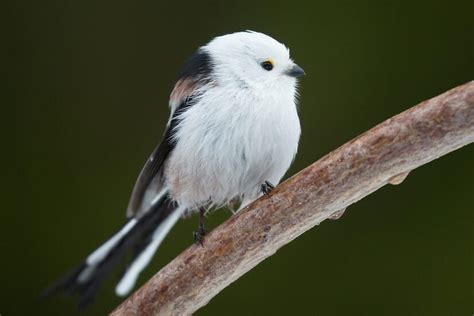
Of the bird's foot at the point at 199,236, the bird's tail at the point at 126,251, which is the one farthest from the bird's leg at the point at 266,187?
the bird's tail at the point at 126,251

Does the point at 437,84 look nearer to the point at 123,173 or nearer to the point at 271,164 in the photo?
the point at 271,164

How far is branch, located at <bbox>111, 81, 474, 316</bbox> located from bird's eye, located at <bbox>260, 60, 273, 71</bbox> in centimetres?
25

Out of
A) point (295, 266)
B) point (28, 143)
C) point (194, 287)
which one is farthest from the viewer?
point (28, 143)

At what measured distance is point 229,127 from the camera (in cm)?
128

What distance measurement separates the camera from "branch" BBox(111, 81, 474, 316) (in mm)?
1066

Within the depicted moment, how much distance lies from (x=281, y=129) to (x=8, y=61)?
0.97 metres

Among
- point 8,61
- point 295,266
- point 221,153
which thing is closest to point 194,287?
point 221,153

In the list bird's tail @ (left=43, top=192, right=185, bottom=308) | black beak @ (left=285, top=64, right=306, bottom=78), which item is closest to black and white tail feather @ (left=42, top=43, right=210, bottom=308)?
bird's tail @ (left=43, top=192, right=185, bottom=308)

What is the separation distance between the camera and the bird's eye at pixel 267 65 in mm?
1318

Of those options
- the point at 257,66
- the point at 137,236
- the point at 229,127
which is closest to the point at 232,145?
the point at 229,127

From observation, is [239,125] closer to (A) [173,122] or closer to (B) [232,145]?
(B) [232,145]

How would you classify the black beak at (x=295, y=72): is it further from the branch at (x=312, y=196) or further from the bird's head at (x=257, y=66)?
the branch at (x=312, y=196)

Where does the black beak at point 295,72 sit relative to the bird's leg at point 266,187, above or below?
above

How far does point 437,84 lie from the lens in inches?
71.1
